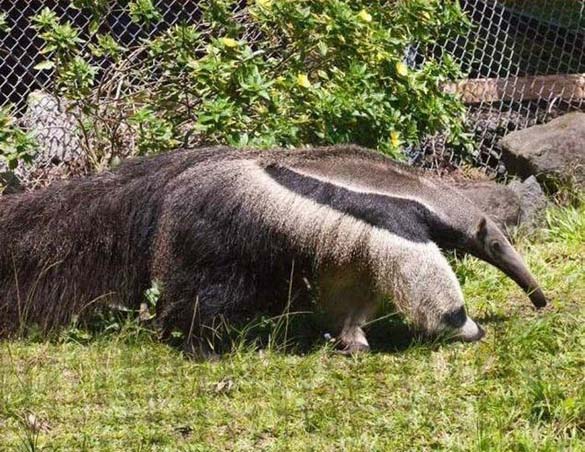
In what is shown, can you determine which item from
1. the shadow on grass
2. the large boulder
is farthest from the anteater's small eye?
the large boulder

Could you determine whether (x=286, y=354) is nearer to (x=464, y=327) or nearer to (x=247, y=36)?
(x=464, y=327)

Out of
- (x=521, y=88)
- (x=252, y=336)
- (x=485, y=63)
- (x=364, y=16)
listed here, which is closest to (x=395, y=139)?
(x=364, y=16)

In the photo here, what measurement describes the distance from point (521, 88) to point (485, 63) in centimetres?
68

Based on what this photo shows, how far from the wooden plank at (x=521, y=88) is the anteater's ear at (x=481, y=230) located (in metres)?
3.72

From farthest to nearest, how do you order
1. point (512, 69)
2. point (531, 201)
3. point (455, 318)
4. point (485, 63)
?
point (512, 69) → point (485, 63) → point (531, 201) → point (455, 318)

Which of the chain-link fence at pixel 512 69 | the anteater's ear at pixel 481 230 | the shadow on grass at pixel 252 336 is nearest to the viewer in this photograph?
the shadow on grass at pixel 252 336

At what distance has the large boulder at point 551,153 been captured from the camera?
31.6 feet

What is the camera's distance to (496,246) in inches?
287

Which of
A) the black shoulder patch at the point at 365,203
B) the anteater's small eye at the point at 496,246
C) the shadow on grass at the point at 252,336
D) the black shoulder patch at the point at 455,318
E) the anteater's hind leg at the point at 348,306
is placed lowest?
the shadow on grass at the point at 252,336

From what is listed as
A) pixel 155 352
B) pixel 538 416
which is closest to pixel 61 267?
pixel 155 352

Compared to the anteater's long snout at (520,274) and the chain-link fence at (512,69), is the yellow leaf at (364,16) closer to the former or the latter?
the anteater's long snout at (520,274)

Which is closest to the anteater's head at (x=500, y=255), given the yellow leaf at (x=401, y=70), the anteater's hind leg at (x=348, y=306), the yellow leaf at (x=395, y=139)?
the anteater's hind leg at (x=348, y=306)

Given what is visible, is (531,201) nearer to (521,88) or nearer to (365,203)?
(521,88)

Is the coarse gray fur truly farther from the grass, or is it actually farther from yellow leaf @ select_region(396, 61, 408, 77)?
yellow leaf @ select_region(396, 61, 408, 77)
